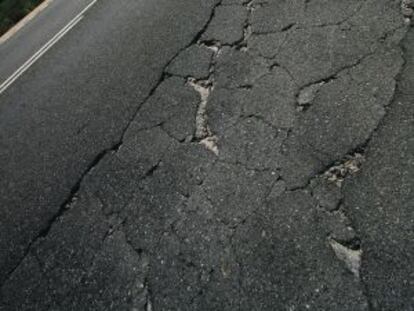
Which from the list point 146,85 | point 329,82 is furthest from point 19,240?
point 329,82

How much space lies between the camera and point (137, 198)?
371 centimetres

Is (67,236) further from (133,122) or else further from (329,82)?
(329,82)

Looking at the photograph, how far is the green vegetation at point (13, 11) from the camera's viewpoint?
9.38m

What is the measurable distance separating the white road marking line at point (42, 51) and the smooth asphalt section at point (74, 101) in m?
0.18

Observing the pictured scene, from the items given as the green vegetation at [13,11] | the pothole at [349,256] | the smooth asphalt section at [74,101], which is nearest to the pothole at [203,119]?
the smooth asphalt section at [74,101]

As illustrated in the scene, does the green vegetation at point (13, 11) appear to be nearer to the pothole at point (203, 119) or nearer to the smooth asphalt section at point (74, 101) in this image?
the smooth asphalt section at point (74, 101)

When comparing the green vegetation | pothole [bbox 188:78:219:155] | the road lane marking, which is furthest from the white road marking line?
pothole [bbox 188:78:219:155]

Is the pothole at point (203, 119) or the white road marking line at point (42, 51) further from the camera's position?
the white road marking line at point (42, 51)

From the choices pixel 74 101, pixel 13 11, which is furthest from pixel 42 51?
pixel 13 11

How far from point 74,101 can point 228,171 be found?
2850mm

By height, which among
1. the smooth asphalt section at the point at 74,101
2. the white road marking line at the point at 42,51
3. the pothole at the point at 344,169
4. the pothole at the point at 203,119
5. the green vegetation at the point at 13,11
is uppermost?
the green vegetation at the point at 13,11

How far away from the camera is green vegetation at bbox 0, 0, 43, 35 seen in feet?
30.8

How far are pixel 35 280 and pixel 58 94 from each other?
2.99 meters

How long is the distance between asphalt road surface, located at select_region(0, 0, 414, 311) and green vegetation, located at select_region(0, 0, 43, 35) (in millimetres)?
5275
